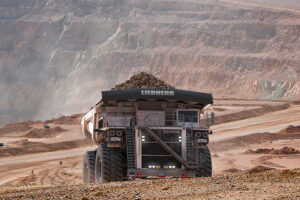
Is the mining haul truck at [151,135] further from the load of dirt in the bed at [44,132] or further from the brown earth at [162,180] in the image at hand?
the load of dirt in the bed at [44,132]

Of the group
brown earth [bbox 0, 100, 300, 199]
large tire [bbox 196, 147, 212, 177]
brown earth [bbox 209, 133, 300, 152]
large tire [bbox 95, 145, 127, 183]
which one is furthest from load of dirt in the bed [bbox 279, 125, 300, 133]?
large tire [bbox 95, 145, 127, 183]

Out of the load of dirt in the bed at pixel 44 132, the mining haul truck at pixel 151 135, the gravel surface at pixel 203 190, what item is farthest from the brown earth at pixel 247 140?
the gravel surface at pixel 203 190

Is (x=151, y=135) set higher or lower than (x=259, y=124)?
lower

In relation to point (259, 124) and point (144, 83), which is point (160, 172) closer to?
point (144, 83)

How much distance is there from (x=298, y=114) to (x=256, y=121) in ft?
20.2

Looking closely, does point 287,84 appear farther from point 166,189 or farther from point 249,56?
point 166,189

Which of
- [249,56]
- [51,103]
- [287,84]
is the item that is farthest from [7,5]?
[287,84]

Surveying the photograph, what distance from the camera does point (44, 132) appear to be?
224ft

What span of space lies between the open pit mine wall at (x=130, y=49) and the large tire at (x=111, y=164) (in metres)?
94.2

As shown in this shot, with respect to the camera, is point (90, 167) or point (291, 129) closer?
point (90, 167)

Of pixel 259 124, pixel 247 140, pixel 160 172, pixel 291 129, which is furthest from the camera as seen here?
pixel 259 124

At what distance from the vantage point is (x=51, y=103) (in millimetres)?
132500

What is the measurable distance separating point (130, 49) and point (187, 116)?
385ft

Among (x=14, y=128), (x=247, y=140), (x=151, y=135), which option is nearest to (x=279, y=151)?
(x=247, y=140)
